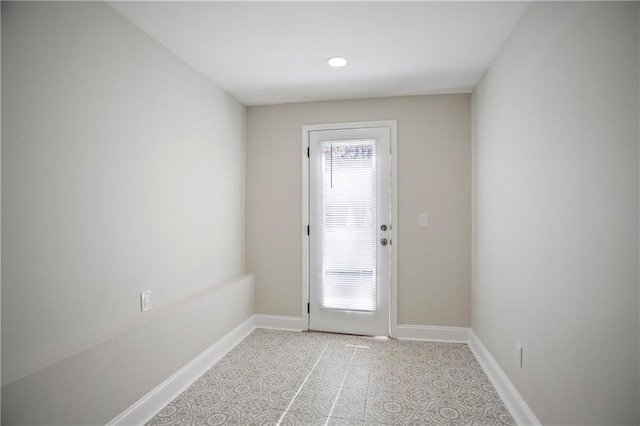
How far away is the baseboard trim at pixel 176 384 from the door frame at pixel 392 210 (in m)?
0.80

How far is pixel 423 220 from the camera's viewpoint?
331cm

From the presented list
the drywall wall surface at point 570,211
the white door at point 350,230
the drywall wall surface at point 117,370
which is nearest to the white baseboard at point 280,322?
the white door at point 350,230

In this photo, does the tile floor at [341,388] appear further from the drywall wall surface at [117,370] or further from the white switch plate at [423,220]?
the white switch plate at [423,220]

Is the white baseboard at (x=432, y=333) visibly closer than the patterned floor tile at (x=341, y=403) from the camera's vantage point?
No

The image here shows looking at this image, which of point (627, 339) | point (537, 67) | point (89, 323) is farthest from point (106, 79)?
point (627, 339)

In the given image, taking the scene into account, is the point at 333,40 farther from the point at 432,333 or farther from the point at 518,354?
the point at 432,333

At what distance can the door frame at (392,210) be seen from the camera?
335 cm

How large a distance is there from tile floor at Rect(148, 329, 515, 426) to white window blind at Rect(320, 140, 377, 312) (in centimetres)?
49

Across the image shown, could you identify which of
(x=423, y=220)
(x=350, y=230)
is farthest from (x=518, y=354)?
(x=350, y=230)

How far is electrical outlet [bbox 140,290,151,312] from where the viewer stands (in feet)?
7.11

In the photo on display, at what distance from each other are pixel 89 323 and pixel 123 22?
66.2 inches

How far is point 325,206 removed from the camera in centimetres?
350

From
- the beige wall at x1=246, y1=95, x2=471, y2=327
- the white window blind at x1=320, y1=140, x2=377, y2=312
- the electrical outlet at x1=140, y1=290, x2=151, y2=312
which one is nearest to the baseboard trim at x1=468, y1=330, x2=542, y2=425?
the beige wall at x1=246, y1=95, x2=471, y2=327

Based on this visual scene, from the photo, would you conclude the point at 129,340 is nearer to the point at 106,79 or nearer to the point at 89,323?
the point at 89,323
